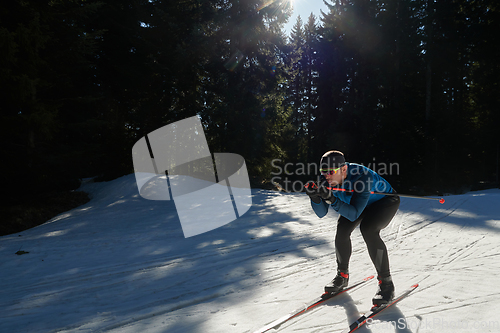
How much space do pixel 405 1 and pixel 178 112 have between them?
18043 millimetres

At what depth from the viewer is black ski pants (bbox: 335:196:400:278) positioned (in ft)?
10.7

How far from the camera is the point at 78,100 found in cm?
1192

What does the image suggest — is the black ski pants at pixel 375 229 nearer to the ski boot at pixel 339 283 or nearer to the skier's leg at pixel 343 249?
the skier's leg at pixel 343 249

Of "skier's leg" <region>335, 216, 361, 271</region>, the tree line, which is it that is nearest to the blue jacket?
"skier's leg" <region>335, 216, 361, 271</region>

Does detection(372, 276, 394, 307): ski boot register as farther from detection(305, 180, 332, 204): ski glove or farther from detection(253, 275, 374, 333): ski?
detection(305, 180, 332, 204): ski glove

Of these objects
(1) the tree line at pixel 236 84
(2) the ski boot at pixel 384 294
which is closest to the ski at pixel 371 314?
(2) the ski boot at pixel 384 294

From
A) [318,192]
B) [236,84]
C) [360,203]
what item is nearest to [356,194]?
[360,203]

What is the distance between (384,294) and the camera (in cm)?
331

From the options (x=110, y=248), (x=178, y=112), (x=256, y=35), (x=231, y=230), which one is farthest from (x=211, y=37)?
(x=110, y=248)

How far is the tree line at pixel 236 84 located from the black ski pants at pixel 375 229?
9.87 m

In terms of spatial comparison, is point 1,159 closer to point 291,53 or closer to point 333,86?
point 291,53

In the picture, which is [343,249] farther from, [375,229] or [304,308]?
[304,308]

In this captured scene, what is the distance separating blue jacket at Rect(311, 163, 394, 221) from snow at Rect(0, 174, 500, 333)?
1.06 metres

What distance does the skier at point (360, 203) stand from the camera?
321 centimetres
